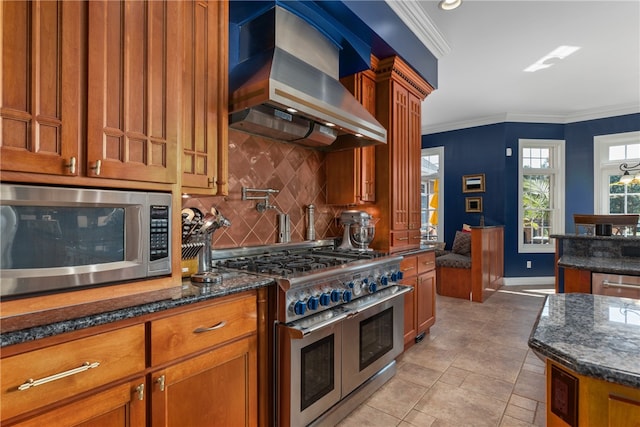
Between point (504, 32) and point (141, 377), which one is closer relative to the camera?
point (141, 377)

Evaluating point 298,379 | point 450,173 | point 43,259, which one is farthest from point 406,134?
point 450,173

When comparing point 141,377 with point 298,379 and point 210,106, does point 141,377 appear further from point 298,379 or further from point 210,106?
point 210,106

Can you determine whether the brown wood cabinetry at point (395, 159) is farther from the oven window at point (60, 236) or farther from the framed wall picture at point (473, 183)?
the framed wall picture at point (473, 183)

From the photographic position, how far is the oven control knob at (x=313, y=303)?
1662 millimetres

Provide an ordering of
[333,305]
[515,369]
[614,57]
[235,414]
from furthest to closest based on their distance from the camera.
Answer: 1. [614,57]
2. [515,369]
3. [333,305]
4. [235,414]

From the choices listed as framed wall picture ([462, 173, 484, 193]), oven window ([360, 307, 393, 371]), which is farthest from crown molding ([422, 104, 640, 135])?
oven window ([360, 307, 393, 371])

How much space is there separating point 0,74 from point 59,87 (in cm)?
14

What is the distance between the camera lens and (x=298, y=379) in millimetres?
1607

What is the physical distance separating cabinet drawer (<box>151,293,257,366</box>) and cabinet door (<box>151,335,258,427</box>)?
0.15 feet

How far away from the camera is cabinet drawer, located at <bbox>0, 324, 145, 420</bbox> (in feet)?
2.79

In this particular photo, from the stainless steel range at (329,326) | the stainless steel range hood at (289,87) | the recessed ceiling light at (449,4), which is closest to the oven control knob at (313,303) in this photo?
the stainless steel range at (329,326)

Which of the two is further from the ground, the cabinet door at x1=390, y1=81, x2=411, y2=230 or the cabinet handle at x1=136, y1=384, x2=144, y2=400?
the cabinet door at x1=390, y1=81, x2=411, y2=230

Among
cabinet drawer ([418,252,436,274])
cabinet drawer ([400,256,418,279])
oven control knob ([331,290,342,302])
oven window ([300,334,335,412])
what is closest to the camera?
oven window ([300,334,335,412])

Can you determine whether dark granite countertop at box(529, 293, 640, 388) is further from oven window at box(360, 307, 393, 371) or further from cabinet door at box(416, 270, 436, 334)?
cabinet door at box(416, 270, 436, 334)
